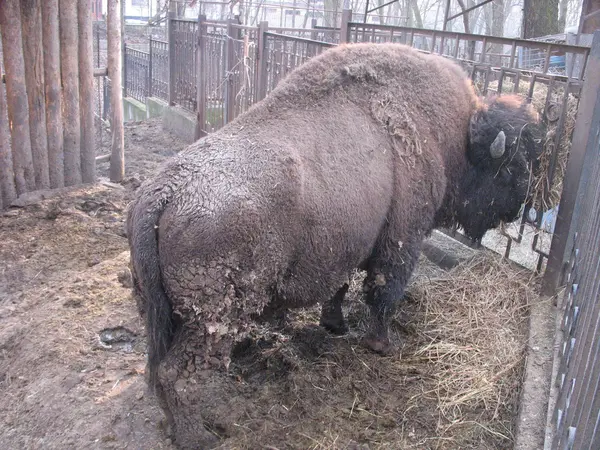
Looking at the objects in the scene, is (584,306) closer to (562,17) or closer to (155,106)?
(155,106)

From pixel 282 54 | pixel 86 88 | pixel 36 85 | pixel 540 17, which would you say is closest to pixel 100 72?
pixel 86 88

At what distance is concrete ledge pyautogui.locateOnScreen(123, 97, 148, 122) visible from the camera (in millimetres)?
14078

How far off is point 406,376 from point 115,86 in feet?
18.0

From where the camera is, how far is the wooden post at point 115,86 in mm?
7145

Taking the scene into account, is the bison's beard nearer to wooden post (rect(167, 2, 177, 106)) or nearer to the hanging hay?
the hanging hay

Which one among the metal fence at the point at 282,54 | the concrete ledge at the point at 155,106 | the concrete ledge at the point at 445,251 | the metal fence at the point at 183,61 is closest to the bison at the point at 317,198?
the concrete ledge at the point at 445,251

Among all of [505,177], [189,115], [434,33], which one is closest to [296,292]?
[505,177]

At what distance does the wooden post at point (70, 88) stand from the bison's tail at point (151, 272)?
168 inches

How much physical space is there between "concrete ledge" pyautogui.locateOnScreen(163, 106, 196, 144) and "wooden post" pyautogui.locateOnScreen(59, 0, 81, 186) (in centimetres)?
380

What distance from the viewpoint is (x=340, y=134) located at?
11.9 feet

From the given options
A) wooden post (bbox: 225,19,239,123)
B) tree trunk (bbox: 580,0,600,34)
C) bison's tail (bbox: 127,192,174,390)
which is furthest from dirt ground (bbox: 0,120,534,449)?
tree trunk (bbox: 580,0,600,34)

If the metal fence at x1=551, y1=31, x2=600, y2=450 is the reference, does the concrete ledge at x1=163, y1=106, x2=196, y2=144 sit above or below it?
below

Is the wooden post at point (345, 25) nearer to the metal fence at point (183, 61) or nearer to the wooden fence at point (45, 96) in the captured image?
the wooden fence at point (45, 96)

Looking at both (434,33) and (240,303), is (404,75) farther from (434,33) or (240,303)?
(240,303)
